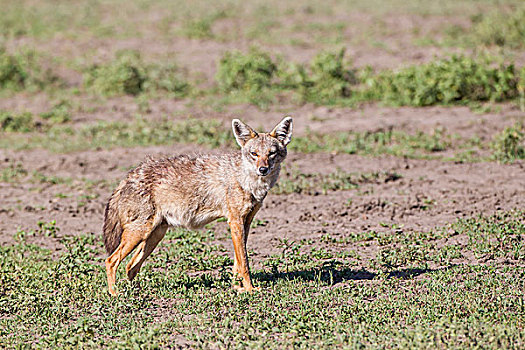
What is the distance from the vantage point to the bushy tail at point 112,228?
798 centimetres

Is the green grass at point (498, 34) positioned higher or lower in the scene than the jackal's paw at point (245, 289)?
higher

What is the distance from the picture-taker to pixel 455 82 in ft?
49.2

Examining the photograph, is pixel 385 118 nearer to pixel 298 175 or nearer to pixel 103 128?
pixel 298 175

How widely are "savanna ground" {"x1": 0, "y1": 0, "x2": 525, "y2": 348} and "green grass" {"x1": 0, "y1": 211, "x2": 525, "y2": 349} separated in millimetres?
25

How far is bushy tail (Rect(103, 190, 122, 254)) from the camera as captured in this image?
798 centimetres

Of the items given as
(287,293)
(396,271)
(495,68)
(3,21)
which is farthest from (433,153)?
(3,21)

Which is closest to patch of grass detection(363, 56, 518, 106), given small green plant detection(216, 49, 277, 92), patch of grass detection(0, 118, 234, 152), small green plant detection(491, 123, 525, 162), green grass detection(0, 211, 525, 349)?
small green plant detection(491, 123, 525, 162)

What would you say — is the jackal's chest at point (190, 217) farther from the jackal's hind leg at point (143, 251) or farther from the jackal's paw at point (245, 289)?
the jackal's paw at point (245, 289)

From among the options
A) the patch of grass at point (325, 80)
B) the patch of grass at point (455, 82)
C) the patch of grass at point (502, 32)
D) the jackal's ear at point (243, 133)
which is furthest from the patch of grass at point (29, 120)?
the patch of grass at point (502, 32)

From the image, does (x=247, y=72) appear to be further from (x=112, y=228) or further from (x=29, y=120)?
(x=112, y=228)

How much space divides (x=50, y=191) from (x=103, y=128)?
325cm

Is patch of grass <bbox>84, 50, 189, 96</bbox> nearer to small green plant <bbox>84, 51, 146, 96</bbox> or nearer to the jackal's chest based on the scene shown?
small green plant <bbox>84, 51, 146, 96</bbox>

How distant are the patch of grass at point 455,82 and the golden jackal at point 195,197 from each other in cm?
803

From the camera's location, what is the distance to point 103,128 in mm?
14711
